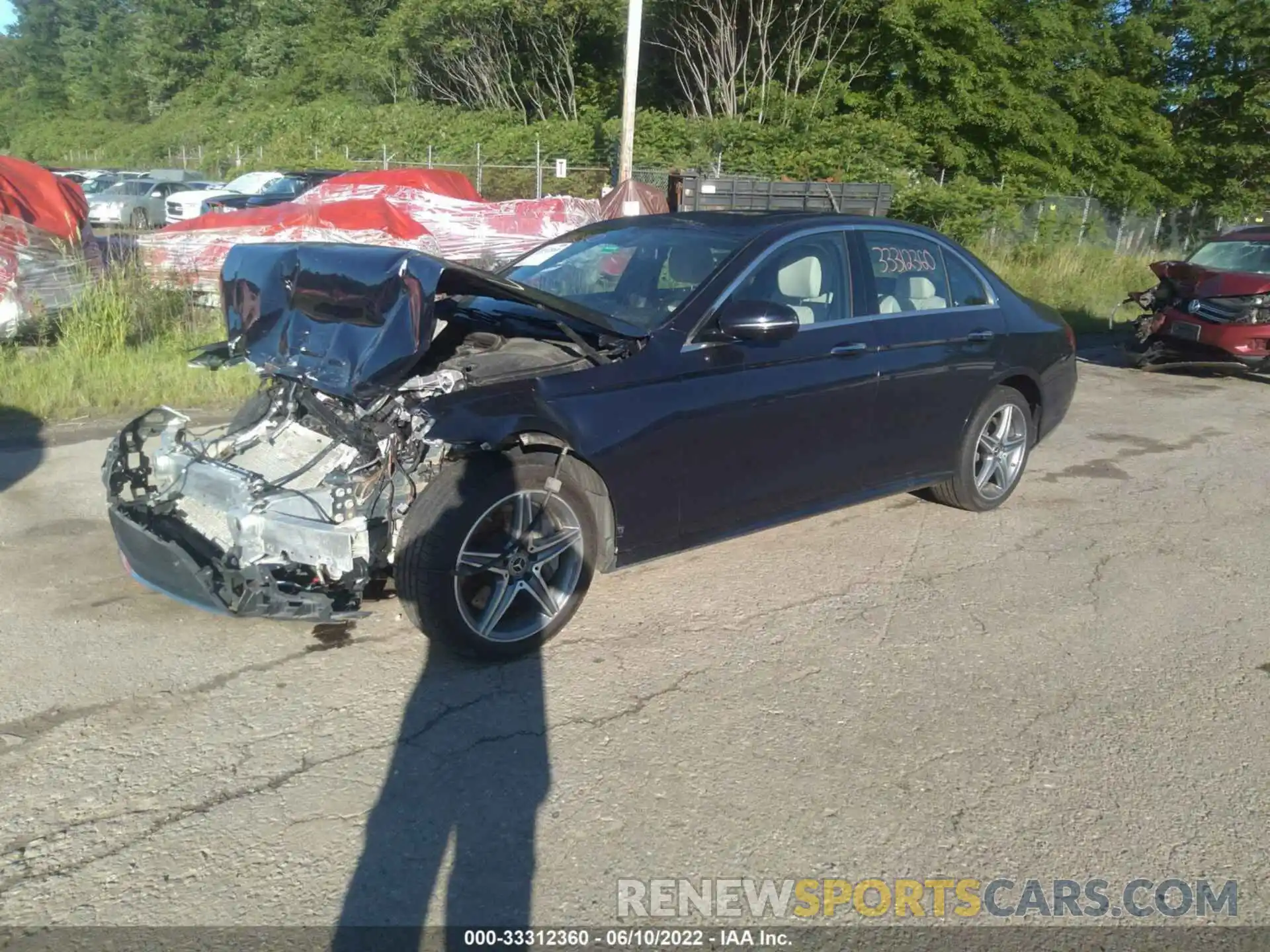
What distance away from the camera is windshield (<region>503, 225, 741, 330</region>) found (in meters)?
4.95

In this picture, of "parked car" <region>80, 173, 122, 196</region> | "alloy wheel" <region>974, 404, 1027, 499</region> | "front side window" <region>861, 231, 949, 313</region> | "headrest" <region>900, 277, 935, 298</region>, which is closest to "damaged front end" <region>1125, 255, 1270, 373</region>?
"alloy wheel" <region>974, 404, 1027, 499</region>

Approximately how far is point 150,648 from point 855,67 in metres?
30.1

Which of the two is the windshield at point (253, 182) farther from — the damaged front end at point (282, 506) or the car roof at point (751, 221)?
the damaged front end at point (282, 506)

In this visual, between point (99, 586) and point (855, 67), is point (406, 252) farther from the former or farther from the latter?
point (855, 67)

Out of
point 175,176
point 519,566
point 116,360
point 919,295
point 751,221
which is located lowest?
point 175,176

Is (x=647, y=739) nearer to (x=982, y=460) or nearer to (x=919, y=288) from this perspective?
(x=919, y=288)

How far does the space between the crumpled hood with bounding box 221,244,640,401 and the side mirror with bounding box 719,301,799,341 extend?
52 cm

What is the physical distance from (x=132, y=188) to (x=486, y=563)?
3216cm

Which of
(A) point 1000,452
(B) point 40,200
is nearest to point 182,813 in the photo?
(A) point 1000,452

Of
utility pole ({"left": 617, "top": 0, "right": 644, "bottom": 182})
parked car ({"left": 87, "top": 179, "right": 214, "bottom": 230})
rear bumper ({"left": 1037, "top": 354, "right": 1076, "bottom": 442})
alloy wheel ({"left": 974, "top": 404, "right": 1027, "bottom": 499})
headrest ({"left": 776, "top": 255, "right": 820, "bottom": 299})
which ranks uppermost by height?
utility pole ({"left": 617, "top": 0, "right": 644, "bottom": 182})

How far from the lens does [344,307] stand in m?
4.30

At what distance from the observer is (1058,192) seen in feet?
99.3

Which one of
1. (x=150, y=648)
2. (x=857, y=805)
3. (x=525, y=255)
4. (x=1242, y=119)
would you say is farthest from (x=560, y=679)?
(x=1242, y=119)

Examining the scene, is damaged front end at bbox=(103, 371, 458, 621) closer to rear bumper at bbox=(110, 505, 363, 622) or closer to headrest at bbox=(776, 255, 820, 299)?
rear bumper at bbox=(110, 505, 363, 622)
